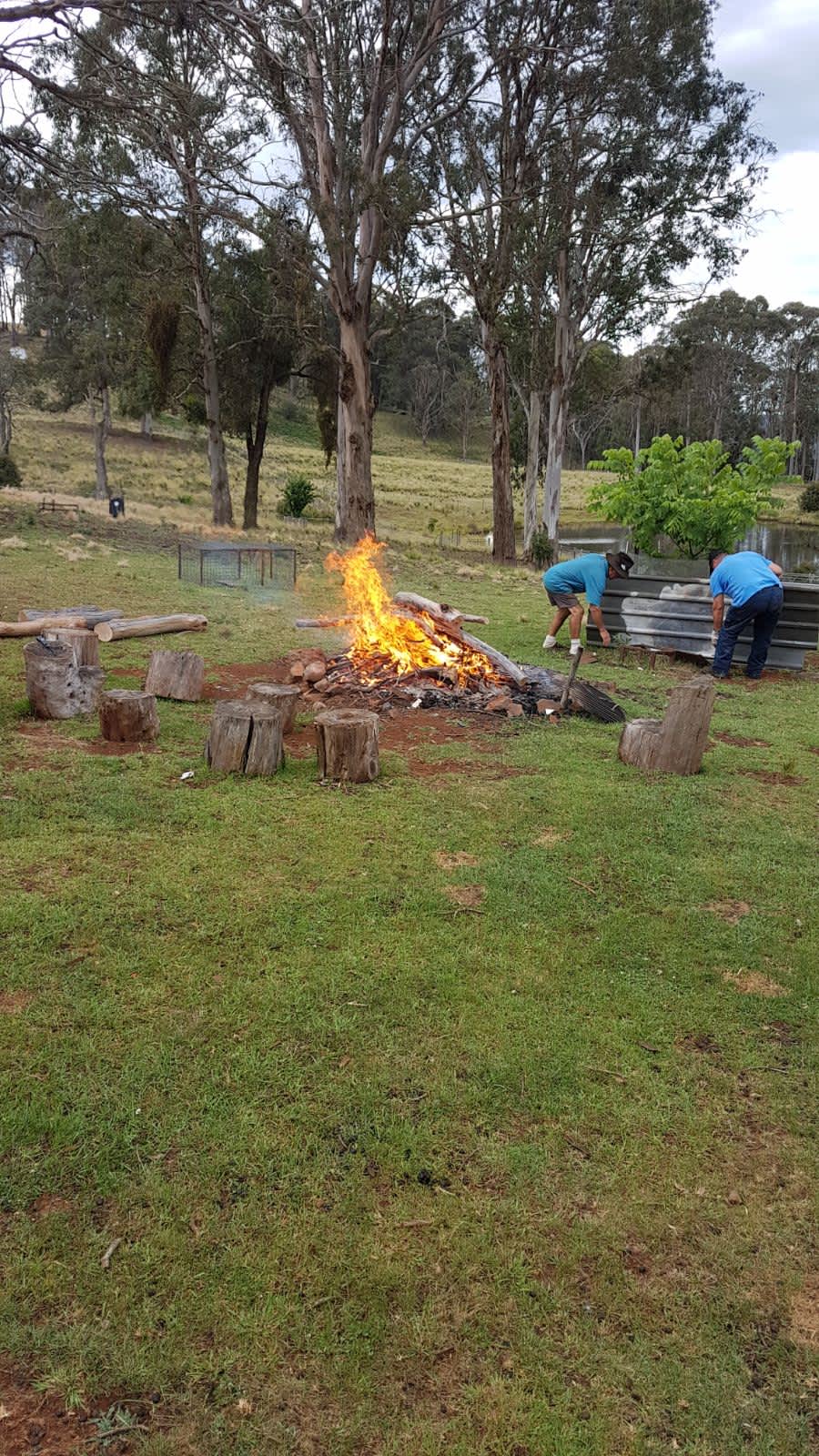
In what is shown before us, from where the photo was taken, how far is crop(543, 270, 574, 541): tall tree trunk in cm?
2642

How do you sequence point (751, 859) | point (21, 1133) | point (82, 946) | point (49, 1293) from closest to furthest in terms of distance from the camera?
point (49, 1293), point (21, 1133), point (82, 946), point (751, 859)

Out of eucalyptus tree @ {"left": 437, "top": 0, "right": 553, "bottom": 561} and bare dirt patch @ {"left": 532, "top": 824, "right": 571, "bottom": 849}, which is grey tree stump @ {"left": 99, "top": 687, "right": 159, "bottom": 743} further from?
eucalyptus tree @ {"left": 437, "top": 0, "right": 553, "bottom": 561}

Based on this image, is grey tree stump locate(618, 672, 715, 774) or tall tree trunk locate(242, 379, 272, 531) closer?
grey tree stump locate(618, 672, 715, 774)

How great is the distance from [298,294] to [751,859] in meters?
18.9

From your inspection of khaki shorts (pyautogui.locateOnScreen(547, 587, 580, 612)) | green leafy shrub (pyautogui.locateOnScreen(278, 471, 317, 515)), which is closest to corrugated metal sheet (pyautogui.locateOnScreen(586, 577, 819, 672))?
khaki shorts (pyautogui.locateOnScreen(547, 587, 580, 612))

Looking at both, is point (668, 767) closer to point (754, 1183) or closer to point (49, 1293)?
point (754, 1183)

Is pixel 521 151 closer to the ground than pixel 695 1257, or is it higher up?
higher up

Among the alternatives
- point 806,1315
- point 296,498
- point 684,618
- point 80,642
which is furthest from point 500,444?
point 806,1315

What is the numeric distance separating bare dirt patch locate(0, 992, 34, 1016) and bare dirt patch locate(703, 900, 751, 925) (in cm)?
353

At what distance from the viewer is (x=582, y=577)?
11.5 metres

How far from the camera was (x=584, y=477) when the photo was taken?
7788 centimetres

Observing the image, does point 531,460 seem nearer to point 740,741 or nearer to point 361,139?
point 361,139

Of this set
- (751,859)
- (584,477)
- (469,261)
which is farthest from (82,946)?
(584,477)

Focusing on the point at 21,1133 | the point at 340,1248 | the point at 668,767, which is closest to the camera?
the point at 340,1248
